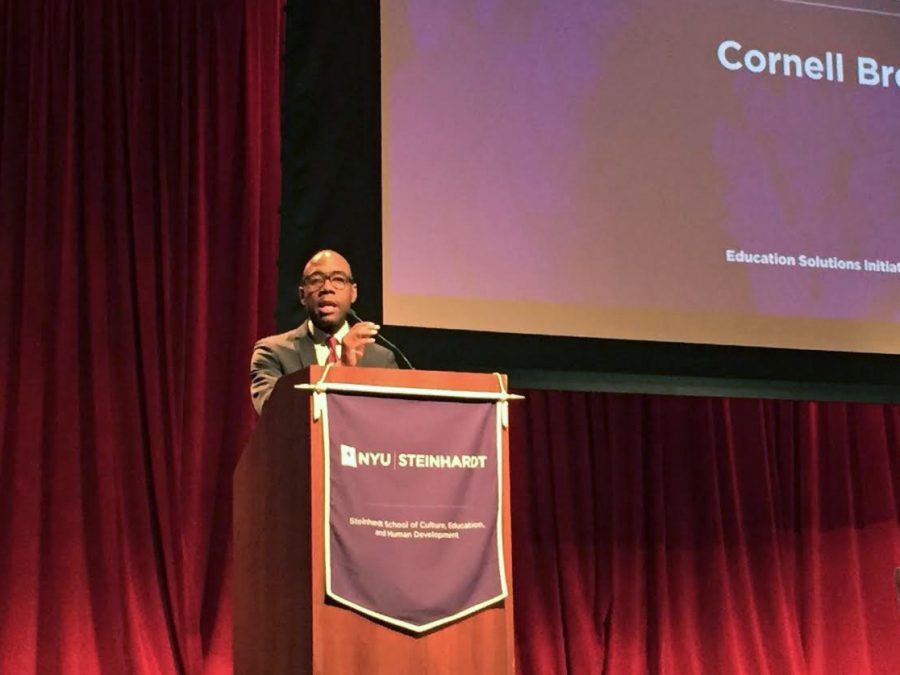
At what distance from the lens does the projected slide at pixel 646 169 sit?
3.77 metres

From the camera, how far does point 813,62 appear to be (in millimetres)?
4281

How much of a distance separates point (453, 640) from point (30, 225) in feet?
8.40

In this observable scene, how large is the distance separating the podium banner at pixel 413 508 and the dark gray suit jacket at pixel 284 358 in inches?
22.5

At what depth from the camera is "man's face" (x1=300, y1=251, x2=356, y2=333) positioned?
9.68ft

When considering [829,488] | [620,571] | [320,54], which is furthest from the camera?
[829,488]

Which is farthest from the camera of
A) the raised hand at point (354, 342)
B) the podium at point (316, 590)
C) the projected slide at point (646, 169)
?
the projected slide at point (646, 169)

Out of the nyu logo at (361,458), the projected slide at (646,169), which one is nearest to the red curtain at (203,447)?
the projected slide at (646,169)

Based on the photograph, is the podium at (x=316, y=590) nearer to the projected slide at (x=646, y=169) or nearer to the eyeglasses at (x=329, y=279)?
the eyeglasses at (x=329, y=279)

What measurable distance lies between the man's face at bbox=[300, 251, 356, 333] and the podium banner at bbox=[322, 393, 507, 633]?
74 cm

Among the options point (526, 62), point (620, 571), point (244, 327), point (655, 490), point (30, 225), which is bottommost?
point (620, 571)

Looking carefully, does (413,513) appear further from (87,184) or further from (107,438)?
(87,184)

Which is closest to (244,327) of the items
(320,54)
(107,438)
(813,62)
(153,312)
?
(153,312)

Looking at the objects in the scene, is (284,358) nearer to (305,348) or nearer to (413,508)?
(305,348)

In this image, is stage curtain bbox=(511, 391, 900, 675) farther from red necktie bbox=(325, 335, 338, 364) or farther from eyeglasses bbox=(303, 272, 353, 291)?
red necktie bbox=(325, 335, 338, 364)
